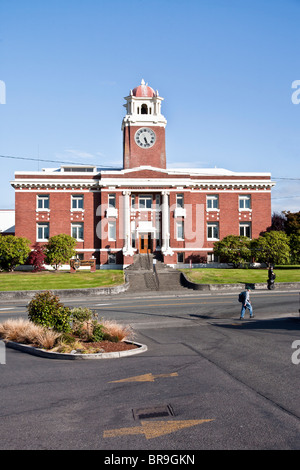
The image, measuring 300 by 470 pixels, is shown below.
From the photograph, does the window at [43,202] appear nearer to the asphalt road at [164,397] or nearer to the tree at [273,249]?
the tree at [273,249]

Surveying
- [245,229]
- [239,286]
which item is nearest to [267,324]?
[239,286]

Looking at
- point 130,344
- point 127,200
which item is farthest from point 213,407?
point 127,200

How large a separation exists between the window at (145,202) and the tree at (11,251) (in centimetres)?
1478

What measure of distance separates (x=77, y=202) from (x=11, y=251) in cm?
1174

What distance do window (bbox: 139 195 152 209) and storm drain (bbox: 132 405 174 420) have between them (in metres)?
42.4

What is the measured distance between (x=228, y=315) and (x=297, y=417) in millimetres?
14208

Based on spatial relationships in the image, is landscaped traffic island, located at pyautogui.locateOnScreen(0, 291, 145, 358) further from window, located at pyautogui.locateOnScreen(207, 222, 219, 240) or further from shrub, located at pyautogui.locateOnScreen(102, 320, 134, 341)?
window, located at pyautogui.locateOnScreen(207, 222, 219, 240)

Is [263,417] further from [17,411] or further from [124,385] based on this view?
[17,411]

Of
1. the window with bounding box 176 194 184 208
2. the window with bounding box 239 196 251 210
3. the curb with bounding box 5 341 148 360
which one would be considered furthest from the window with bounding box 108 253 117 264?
the curb with bounding box 5 341 148 360

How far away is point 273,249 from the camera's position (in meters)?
44.6

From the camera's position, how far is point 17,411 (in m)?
8.03

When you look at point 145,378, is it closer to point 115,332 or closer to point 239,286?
point 115,332

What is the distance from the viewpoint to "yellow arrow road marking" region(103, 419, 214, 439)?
6.88 metres

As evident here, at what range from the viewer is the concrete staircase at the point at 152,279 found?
36.1 metres
